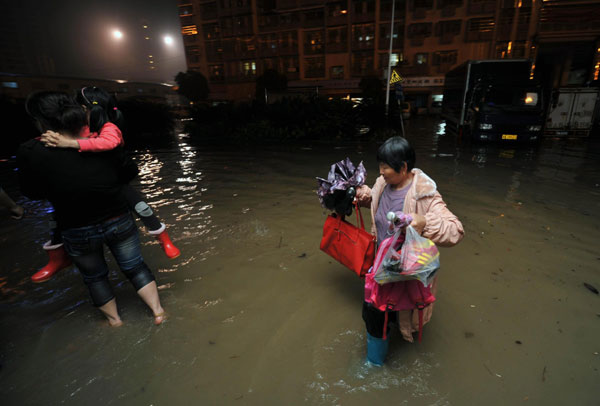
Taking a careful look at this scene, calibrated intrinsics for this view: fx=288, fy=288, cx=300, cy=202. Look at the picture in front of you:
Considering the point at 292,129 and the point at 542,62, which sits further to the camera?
the point at 542,62

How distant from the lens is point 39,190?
210 centimetres

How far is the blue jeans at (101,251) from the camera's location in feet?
7.45

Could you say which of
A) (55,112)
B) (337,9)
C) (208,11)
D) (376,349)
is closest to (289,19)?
(337,9)

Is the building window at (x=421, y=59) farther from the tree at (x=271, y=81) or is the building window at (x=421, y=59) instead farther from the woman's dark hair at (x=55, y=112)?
the woman's dark hair at (x=55, y=112)

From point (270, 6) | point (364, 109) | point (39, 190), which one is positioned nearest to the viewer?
point (39, 190)

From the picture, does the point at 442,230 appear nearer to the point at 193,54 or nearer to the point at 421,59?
the point at 421,59

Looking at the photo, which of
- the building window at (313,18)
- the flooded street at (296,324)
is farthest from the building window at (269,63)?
the flooded street at (296,324)

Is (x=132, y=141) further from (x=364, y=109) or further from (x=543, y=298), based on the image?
(x=543, y=298)

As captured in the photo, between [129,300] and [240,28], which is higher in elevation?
[240,28]

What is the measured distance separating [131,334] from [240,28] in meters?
48.7

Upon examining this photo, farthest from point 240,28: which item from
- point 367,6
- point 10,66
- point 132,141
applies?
point 10,66

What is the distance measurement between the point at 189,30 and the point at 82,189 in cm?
5463

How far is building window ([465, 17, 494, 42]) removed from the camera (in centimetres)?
3141

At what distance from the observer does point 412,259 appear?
1.52 meters
